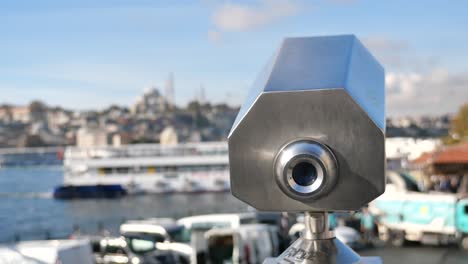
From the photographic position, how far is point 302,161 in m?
1.17

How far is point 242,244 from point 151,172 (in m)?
45.1

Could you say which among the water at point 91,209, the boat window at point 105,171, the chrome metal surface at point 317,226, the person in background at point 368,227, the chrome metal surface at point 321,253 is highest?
the chrome metal surface at point 317,226

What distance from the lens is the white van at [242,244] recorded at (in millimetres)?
8508

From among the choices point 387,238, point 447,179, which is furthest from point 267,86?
point 447,179

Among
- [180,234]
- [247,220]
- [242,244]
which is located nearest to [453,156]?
[247,220]

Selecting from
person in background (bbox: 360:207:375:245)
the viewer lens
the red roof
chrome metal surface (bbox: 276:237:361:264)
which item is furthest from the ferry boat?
the viewer lens

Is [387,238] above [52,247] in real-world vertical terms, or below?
below

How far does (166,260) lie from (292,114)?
8.05 metres

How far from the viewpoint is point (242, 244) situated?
28.0ft

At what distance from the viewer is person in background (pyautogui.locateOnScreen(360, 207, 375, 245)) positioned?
12.8 m

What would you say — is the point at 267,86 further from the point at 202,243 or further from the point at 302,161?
the point at 202,243

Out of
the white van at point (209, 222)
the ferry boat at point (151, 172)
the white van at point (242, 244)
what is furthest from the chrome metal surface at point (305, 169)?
Answer: the ferry boat at point (151, 172)

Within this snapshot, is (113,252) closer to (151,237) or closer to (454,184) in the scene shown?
(151,237)

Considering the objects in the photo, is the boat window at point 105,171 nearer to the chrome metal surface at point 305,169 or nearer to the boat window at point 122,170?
the boat window at point 122,170
